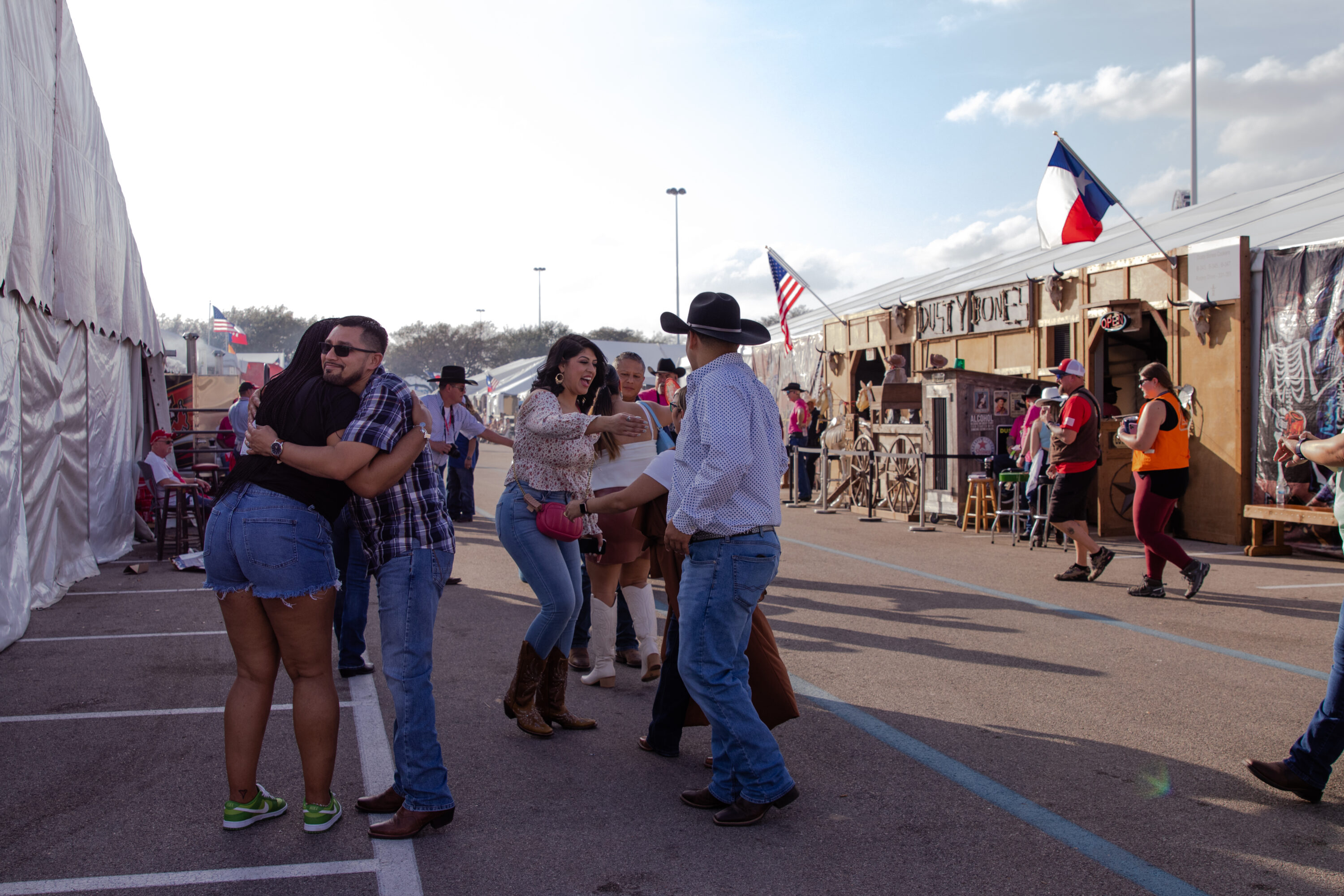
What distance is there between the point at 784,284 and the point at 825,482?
4270 mm

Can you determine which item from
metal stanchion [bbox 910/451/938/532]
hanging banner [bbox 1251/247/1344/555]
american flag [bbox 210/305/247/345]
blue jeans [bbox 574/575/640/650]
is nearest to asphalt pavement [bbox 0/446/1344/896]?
blue jeans [bbox 574/575/640/650]

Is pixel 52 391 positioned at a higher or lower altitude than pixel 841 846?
higher

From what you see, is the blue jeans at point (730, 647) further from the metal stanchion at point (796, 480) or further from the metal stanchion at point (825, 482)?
the metal stanchion at point (796, 480)

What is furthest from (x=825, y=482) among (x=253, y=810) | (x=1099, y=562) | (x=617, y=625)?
(x=253, y=810)

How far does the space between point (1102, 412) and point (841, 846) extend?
11.9m

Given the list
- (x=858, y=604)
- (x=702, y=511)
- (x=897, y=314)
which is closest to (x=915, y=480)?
(x=897, y=314)

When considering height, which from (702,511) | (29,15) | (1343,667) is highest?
(29,15)

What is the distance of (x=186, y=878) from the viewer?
124 inches

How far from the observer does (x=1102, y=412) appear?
542 inches

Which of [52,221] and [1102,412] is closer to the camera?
[52,221]

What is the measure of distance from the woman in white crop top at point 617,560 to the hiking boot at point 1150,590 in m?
4.34

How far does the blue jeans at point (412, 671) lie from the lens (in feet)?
11.4

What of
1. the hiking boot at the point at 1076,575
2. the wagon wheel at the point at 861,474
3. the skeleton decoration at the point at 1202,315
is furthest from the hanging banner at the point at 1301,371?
the wagon wheel at the point at 861,474

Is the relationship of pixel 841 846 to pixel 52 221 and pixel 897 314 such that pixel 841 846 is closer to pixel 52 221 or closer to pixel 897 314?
pixel 52 221
